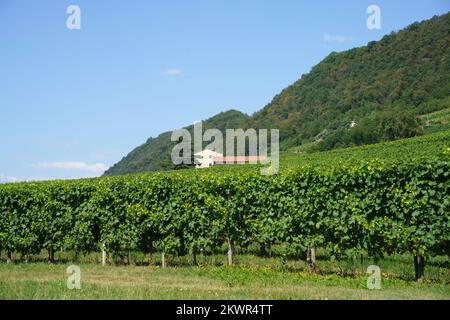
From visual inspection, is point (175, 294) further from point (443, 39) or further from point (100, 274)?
point (443, 39)

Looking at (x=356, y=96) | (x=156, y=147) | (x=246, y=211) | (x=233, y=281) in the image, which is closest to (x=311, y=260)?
(x=246, y=211)

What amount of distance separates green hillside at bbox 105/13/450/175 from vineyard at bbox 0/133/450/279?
9062 cm

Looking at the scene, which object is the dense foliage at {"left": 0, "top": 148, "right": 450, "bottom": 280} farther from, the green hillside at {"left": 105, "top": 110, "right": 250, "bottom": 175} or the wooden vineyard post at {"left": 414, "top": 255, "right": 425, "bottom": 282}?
the green hillside at {"left": 105, "top": 110, "right": 250, "bottom": 175}

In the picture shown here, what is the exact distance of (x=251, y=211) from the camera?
13.0 meters

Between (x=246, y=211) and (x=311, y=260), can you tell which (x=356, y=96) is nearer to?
(x=246, y=211)

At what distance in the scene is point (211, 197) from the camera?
13320mm

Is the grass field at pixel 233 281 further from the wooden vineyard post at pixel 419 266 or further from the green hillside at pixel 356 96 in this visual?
the green hillside at pixel 356 96

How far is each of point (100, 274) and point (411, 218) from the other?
7595 mm

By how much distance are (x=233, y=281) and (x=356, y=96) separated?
482ft

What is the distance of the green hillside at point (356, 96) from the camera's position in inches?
4658

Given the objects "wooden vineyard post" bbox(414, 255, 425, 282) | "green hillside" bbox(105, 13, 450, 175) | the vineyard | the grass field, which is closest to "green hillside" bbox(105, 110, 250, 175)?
"green hillside" bbox(105, 13, 450, 175)

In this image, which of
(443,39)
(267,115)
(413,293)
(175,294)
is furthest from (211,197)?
(267,115)

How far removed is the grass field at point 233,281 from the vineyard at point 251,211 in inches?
23.8

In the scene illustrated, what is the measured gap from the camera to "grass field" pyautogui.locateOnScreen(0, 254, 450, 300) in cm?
848
